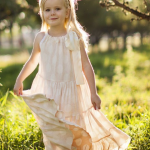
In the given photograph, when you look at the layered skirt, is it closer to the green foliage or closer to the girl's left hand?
the girl's left hand

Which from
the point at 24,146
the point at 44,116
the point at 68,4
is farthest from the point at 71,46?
the point at 24,146

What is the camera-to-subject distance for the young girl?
244 centimetres

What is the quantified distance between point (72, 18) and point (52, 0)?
273mm

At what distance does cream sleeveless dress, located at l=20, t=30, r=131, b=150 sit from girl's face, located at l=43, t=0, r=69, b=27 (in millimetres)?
144

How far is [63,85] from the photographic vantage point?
2.57 meters

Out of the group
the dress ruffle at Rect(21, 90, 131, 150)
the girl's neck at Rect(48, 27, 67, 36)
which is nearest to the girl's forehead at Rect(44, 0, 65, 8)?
the girl's neck at Rect(48, 27, 67, 36)

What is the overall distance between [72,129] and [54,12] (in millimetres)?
1070

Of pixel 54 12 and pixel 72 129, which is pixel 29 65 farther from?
pixel 72 129

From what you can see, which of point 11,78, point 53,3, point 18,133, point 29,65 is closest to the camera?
point 53,3

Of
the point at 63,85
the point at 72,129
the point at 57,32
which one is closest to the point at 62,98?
the point at 63,85

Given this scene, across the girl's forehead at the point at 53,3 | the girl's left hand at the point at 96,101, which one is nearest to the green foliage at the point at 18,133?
the girl's left hand at the point at 96,101

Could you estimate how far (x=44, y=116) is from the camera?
2436mm

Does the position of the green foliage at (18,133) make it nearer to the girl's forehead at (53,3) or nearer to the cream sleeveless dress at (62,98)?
the cream sleeveless dress at (62,98)

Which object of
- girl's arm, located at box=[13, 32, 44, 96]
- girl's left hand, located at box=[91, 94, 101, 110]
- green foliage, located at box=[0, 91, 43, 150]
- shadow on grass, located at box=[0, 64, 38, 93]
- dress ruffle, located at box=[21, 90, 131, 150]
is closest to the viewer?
dress ruffle, located at box=[21, 90, 131, 150]
